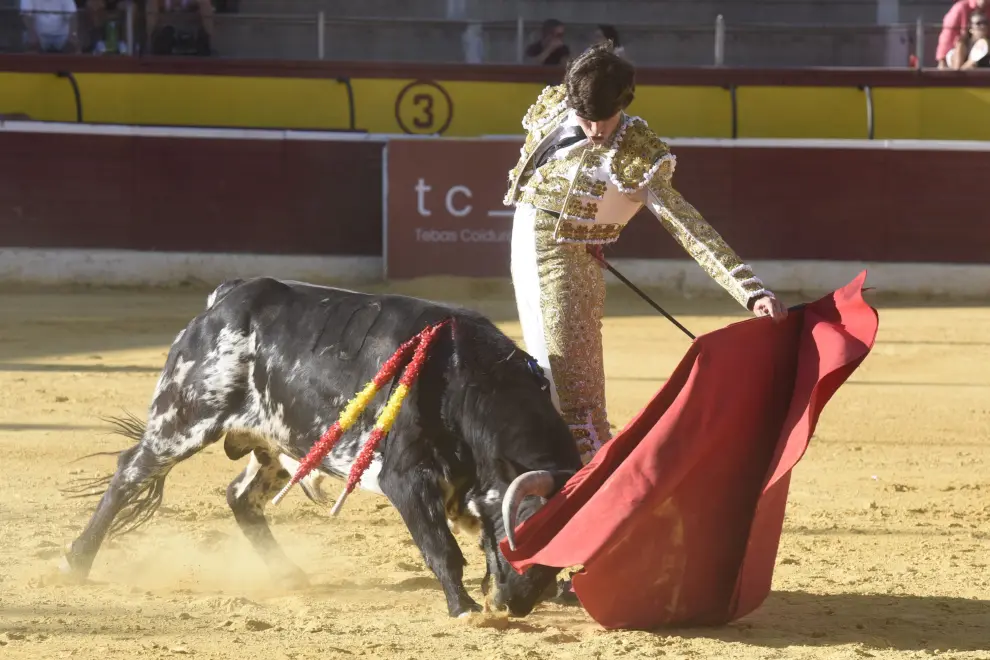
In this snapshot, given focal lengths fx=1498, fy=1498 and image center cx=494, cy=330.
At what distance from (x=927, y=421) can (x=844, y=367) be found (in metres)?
3.15

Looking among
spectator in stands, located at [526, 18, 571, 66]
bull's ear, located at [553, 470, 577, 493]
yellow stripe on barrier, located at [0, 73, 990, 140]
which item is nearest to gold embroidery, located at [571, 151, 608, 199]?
bull's ear, located at [553, 470, 577, 493]

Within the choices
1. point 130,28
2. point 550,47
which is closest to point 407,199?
point 550,47

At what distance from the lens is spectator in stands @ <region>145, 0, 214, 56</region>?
9172mm

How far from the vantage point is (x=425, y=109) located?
9.50m

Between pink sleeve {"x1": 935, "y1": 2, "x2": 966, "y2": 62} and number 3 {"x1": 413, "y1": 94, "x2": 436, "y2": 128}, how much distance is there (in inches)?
125

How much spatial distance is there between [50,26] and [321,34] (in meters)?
1.63

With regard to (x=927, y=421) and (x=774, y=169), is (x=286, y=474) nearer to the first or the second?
(x=927, y=421)

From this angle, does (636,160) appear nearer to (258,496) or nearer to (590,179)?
(590,179)

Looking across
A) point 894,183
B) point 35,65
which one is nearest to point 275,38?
point 35,65

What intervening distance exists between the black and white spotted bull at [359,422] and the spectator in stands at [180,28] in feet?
18.8

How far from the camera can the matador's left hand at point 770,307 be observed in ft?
9.82

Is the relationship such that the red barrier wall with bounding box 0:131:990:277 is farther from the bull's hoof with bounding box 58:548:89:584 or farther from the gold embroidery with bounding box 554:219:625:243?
the gold embroidery with bounding box 554:219:625:243

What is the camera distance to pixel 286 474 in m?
3.84

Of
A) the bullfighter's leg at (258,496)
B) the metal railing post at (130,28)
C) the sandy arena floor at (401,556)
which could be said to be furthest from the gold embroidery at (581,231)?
the metal railing post at (130,28)
